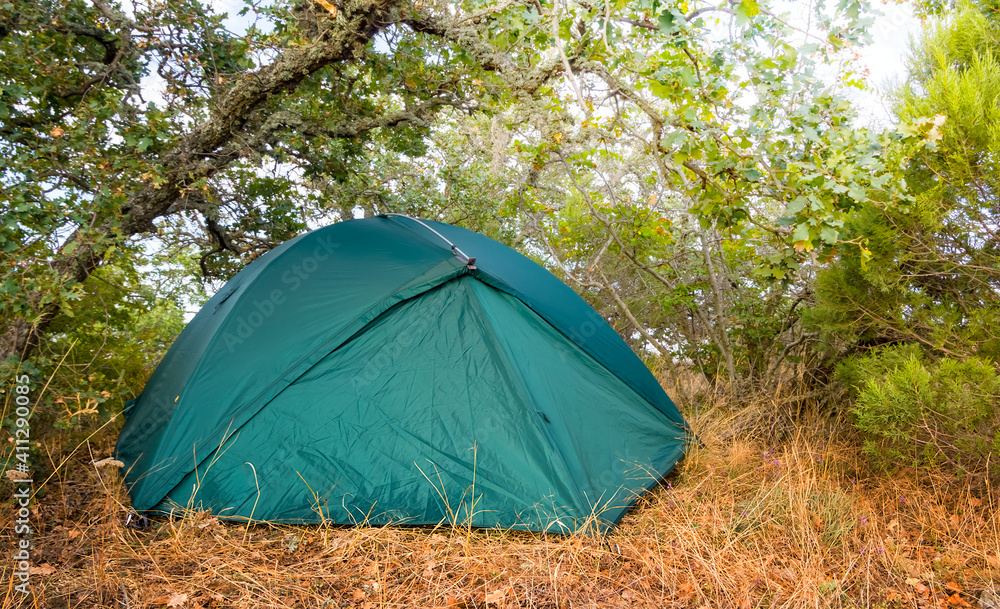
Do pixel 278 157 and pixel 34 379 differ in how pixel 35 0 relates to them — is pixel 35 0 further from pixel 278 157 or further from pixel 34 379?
pixel 34 379

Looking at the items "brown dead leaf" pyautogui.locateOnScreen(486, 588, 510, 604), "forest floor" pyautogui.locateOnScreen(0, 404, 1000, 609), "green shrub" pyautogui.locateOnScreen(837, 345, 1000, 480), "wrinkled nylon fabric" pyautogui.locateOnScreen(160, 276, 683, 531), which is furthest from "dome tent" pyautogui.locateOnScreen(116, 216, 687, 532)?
"green shrub" pyautogui.locateOnScreen(837, 345, 1000, 480)

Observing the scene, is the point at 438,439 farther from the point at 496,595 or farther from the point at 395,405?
the point at 496,595

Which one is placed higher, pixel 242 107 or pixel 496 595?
pixel 242 107

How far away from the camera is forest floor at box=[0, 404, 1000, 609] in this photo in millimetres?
2158

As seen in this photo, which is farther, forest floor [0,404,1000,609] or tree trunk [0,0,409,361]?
tree trunk [0,0,409,361]

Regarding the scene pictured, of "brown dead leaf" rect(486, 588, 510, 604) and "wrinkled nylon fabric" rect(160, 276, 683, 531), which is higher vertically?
"wrinkled nylon fabric" rect(160, 276, 683, 531)

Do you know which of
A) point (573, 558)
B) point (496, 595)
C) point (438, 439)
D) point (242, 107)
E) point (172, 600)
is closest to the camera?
point (172, 600)

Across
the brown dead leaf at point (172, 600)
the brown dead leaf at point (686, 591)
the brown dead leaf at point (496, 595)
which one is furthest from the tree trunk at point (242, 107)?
the brown dead leaf at point (686, 591)

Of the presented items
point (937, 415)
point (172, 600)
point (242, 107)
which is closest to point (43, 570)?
point (172, 600)

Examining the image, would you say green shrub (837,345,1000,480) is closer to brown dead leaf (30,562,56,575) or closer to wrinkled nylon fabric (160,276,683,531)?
wrinkled nylon fabric (160,276,683,531)

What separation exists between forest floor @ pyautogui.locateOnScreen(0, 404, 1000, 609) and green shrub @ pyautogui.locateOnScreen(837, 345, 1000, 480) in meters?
0.18

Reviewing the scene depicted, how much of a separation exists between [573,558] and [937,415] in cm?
210

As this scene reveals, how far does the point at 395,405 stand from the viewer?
282 cm

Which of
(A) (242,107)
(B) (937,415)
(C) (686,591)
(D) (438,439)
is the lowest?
(C) (686,591)
